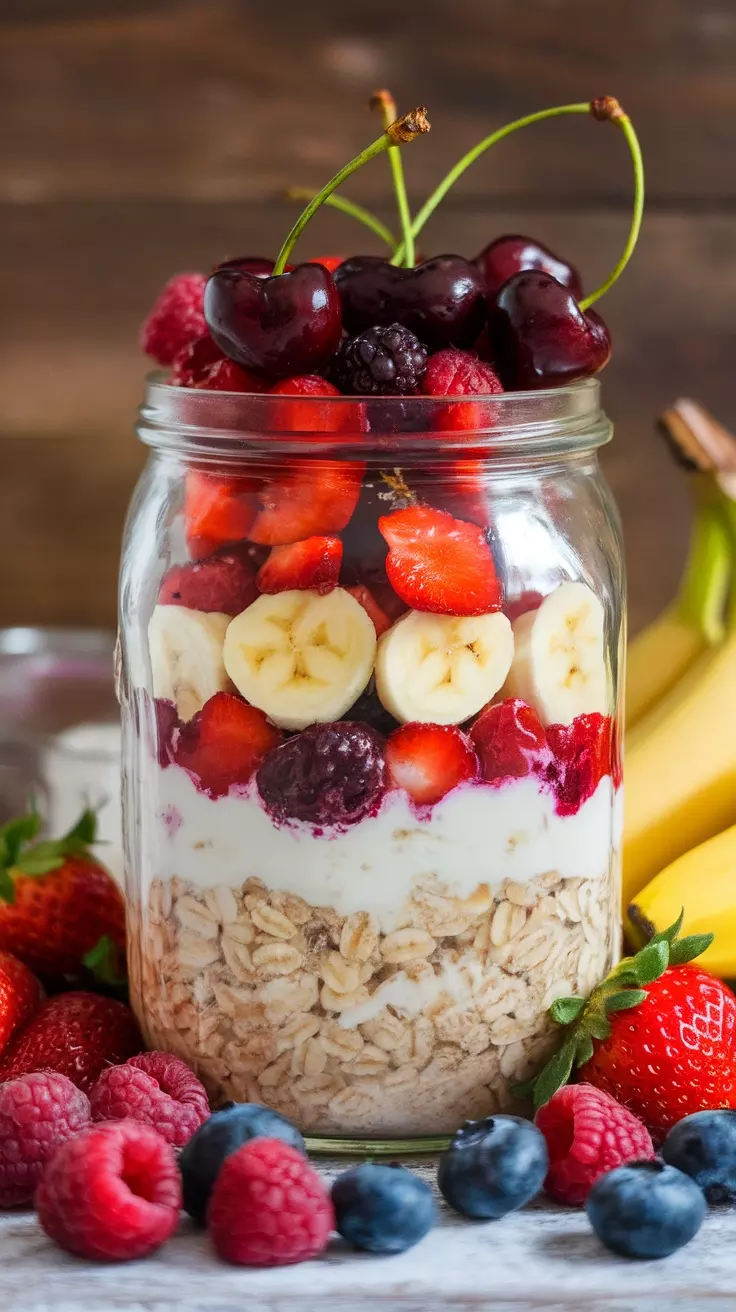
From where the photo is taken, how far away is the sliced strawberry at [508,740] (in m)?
0.71

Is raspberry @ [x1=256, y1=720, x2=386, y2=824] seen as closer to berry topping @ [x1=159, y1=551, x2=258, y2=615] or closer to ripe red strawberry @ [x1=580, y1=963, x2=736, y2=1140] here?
berry topping @ [x1=159, y1=551, x2=258, y2=615]

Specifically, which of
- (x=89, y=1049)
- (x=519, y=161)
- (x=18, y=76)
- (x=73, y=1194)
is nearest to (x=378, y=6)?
(x=519, y=161)

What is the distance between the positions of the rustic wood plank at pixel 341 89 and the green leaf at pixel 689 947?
0.87 m

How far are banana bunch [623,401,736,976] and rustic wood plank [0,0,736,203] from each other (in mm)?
400

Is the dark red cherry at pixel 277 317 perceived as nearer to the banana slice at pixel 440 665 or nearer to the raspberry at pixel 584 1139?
the banana slice at pixel 440 665

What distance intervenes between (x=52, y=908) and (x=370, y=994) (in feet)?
0.92

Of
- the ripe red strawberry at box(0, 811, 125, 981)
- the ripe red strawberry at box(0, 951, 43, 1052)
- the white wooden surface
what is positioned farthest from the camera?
the ripe red strawberry at box(0, 811, 125, 981)

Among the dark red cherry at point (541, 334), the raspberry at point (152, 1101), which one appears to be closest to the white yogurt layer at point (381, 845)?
the raspberry at point (152, 1101)

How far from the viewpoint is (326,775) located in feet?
2.27

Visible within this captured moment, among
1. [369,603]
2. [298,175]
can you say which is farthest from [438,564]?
[298,175]

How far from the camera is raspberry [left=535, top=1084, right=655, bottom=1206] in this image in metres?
0.69

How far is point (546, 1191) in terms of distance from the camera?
0.71m

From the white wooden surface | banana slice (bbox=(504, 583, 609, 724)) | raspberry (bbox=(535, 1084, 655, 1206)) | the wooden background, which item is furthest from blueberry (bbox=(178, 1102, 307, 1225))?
the wooden background

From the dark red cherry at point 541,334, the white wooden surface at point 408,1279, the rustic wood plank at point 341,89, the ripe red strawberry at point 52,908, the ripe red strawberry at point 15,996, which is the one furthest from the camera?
the rustic wood plank at point 341,89
